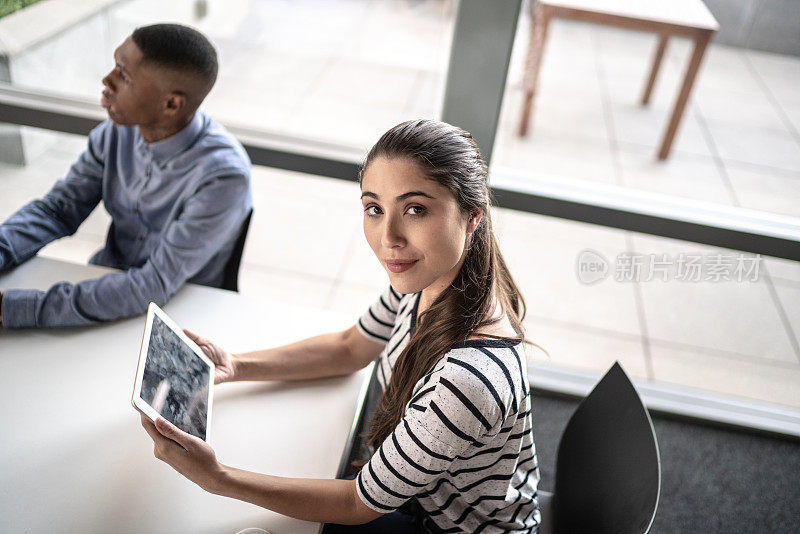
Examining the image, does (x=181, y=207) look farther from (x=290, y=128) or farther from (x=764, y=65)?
(x=764, y=65)

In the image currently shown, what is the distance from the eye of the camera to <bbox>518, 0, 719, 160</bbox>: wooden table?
2.11 m

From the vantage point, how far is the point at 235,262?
5.87 feet

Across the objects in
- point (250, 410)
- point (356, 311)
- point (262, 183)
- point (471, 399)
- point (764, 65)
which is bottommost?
point (356, 311)

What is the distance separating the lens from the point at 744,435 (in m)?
2.44

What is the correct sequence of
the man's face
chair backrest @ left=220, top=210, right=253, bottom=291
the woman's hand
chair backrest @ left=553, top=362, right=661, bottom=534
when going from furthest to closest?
1. chair backrest @ left=220, top=210, right=253, bottom=291
2. the man's face
3. the woman's hand
4. chair backrest @ left=553, top=362, right=661, bottom=534

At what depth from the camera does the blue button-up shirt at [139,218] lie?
1442 millimetres

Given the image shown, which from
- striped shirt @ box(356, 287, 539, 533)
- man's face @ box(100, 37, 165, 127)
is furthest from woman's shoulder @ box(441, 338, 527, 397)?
man's face @ box(100, 37, 165, 127)

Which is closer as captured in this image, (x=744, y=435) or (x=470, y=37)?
(x=470, y=37)

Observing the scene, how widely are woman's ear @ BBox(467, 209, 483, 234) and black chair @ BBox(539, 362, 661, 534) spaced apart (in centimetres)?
46

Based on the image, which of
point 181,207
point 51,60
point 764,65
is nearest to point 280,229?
point 51,60

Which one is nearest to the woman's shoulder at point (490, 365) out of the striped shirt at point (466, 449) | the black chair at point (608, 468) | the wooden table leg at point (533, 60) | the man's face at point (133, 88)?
the striped shirt at point (466, 449)

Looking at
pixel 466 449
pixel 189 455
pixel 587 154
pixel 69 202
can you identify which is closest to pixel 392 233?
pixel 466 449

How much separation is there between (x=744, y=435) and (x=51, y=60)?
9.22ft

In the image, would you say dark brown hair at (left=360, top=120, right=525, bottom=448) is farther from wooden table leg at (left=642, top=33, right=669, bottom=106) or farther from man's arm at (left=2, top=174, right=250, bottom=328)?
wooden table leg at (left=642, top=33, right=669, bottom=106)
